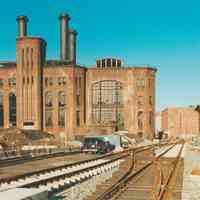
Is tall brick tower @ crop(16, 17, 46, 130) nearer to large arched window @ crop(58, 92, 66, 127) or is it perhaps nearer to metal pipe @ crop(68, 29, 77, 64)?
large arched window @ crop(58, 92, 66, 127)

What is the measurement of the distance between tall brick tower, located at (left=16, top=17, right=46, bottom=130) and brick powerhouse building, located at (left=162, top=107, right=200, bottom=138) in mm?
80646

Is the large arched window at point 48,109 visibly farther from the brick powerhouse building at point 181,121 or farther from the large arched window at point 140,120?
the brick powerhouse building at point 181,121

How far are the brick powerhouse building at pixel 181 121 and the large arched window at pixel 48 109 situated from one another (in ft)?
257

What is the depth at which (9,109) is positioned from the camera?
8675 cm

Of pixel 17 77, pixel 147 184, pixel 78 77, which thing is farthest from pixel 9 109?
pixel 147 184

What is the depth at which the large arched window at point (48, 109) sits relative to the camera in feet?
276

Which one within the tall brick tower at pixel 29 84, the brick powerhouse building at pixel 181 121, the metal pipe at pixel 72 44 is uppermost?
the metal pipe at pixel 72 44

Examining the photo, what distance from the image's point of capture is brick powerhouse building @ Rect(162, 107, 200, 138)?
502ft

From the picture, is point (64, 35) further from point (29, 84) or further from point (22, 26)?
point (29, 84)

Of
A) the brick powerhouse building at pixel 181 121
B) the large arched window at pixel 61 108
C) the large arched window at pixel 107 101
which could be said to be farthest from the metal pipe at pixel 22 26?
the brick powerhouse building at pixel 181 121

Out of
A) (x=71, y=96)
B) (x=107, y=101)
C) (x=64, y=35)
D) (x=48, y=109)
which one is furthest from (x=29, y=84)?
(x=107, y=101)

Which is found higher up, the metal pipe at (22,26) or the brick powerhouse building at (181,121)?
the metal pipe at (22,26)

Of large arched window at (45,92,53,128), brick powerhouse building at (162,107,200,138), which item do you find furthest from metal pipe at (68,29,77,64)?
brick powerhouse building at (162,107,200,138)

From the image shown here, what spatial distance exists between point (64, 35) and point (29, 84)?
14.2 metres
